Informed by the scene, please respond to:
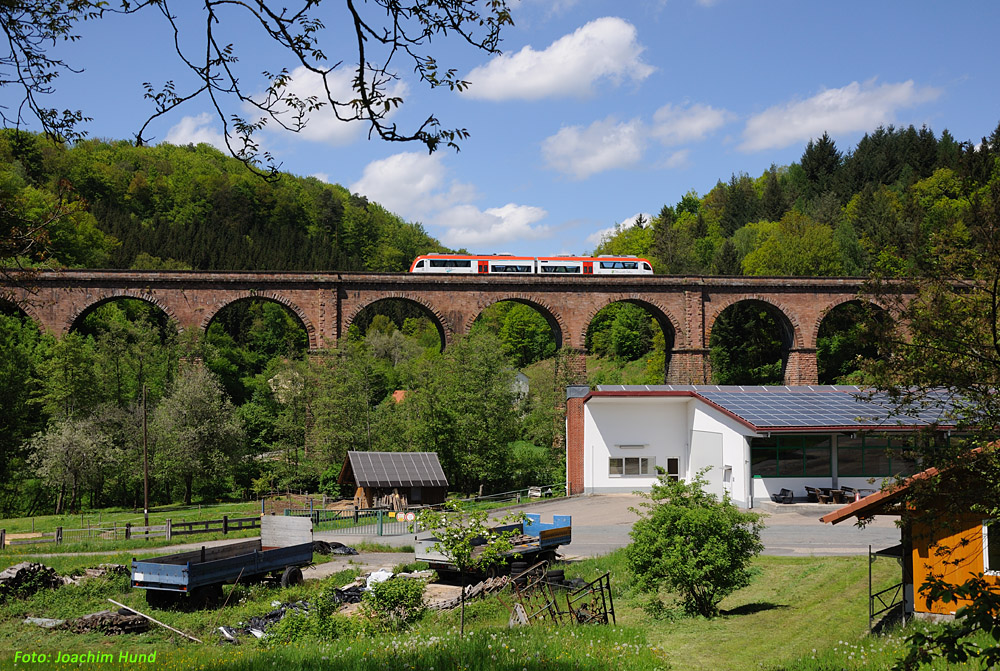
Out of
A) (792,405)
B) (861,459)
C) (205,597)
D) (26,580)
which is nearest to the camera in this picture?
(205,597)

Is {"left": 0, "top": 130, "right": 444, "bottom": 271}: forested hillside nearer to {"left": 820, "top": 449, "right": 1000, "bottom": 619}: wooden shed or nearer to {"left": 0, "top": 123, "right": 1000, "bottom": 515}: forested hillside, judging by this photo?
{"left": 0, "top": 123, "right": 1000, "bottom": 515}: forested hillside

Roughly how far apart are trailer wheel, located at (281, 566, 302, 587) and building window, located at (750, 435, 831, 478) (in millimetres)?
15416

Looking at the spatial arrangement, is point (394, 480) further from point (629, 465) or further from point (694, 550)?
point (694, 550)

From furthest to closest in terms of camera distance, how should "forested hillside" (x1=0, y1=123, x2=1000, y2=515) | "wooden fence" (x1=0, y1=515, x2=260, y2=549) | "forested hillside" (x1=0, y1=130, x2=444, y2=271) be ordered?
"forested hillside" (x1=0, y1=130, x2=444, y2=271) < "forested hillside" (x1=0, y1=123, x2=1000, y2=515) < "wooden fence" (x1=0, y1=515, x2=260, y2=549)

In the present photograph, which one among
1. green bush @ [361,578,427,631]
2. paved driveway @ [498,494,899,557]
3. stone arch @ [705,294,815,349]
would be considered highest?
stone arch @ [705,294,815,349]

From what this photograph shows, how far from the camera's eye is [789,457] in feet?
88.5

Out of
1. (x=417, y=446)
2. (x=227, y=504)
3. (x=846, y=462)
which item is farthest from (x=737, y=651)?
(x=227, y=504)

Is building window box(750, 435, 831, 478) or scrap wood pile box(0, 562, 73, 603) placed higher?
building window box(750, 435, 831, 478)

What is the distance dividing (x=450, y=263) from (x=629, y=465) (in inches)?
852

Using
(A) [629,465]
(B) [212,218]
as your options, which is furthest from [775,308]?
(B) [212,218]

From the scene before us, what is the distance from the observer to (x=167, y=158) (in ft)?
371

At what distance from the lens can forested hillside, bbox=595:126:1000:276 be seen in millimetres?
68812

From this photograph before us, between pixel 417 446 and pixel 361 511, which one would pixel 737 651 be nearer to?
pixel 361 511

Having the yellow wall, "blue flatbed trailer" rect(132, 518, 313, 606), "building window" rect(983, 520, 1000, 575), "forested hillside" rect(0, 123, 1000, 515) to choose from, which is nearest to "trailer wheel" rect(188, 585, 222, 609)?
"blue flatbed trailer" rect(132, 518, 313, 606)
